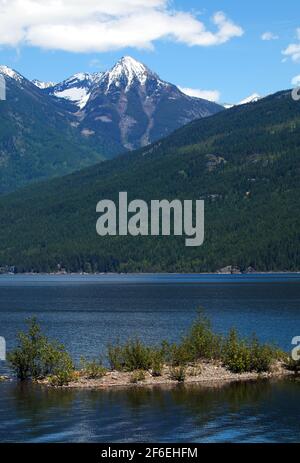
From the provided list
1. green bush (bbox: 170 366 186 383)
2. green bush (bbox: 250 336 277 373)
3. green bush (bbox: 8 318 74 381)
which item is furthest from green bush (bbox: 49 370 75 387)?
green bush (bbox: 250 336 277 373)

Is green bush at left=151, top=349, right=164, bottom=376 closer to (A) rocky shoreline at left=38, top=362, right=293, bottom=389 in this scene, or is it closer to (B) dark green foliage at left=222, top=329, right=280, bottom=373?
(A) rocky shoreline at left=38, top=362, right=293, bottom=389

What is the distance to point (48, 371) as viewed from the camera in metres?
80.5

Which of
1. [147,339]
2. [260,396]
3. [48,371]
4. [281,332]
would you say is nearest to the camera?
[260,396]

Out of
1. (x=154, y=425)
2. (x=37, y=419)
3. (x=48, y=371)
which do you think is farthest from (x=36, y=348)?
(x=154, y=425)

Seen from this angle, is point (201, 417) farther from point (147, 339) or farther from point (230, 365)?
point (147, 339)

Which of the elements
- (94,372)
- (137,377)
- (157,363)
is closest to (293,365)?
(157,363)

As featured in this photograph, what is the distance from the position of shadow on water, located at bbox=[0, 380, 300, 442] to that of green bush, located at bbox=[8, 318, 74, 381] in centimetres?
359

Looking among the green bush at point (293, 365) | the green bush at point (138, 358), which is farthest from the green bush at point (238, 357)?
the green bush at point (138, 358)

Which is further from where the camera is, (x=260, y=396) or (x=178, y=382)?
(x=178, y=382)

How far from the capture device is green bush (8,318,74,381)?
7738 centimetres

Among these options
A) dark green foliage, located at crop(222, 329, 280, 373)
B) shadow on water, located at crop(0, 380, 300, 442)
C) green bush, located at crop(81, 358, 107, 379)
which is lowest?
shadow on water, located at crop(0, 380, 300, 442)

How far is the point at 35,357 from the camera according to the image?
79062 mm

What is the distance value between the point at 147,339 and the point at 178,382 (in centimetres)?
3725
